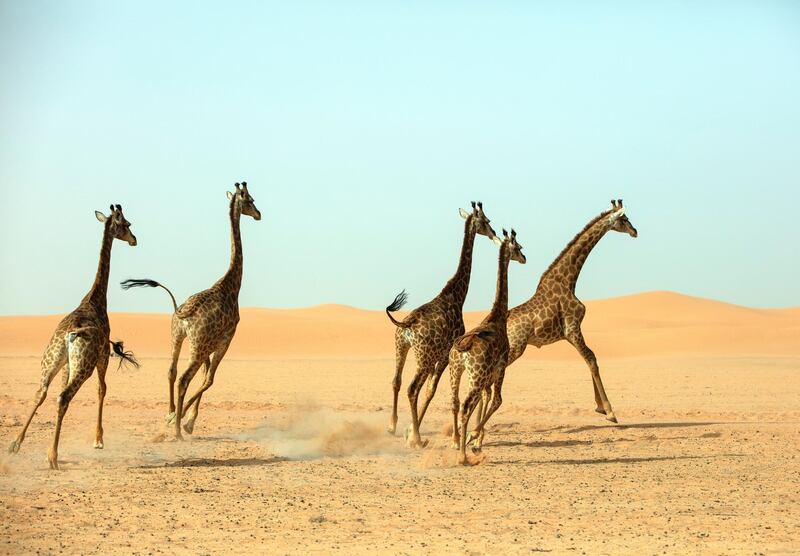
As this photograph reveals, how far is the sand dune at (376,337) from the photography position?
4484 cm

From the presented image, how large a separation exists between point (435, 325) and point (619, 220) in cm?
395

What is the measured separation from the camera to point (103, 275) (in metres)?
13.7

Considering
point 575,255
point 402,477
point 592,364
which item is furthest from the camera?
point 575,255

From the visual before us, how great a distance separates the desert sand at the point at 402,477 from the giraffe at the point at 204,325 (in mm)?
A: 791

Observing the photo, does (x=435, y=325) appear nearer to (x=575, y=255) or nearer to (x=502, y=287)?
(x=502, y=287)

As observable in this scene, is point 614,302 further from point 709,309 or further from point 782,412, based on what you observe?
point 782,412

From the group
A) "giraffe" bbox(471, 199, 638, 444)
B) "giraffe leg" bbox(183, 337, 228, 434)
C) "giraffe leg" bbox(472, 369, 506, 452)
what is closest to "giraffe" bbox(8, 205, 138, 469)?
"giraffe leg" bbox(183, 337, 228, 434)

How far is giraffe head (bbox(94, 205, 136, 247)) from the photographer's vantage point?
14055 mm

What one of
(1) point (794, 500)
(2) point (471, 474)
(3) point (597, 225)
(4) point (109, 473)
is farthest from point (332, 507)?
(3) point (597, 225)

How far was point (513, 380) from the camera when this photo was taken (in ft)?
98.4

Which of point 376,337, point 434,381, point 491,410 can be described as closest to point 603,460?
point 491,410

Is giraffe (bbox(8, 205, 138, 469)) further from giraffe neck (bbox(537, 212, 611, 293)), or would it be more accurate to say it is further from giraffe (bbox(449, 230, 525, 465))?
giraffe neck (bbox(537, 212, 611, 293))

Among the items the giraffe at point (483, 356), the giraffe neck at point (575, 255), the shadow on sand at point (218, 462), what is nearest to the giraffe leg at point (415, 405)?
the giraffe at point (483, 356)

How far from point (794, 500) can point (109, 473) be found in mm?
7316
